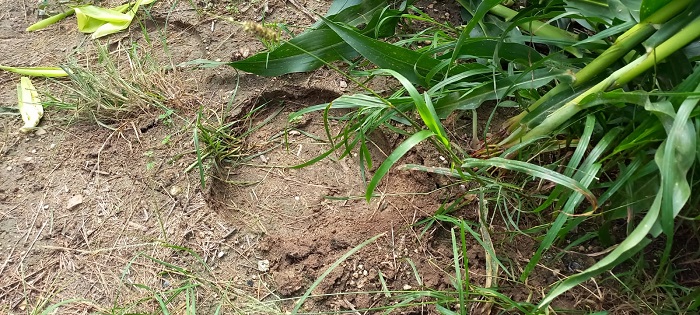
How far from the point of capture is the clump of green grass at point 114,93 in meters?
1.59

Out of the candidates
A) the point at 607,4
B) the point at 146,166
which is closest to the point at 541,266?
the point at 607,4

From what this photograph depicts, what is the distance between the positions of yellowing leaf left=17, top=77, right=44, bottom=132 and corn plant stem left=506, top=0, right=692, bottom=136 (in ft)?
4.29

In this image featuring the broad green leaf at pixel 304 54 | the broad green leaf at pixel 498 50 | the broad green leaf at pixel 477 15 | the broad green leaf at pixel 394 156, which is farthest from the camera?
the broad green leaf at pixel 304 54

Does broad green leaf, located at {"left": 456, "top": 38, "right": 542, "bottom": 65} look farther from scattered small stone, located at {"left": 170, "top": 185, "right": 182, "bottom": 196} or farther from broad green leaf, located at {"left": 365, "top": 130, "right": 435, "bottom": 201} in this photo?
scattered small stone, located at {"left": 170, "top": 185, "right": 182, "bottom": 196}

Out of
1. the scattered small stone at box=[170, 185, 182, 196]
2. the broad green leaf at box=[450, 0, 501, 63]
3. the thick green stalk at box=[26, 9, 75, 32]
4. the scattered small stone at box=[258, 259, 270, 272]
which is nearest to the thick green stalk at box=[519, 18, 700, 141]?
the broad green leaf at box=[450, 0, 501, 63]

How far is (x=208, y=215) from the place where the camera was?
1.41 m

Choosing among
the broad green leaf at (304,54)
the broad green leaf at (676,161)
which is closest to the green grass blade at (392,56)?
the broad green leaf at (304,54)

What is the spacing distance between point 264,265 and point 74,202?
1.74ft

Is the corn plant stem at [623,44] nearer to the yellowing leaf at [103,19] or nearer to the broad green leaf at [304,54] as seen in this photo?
the broad green leaf at [304,54]

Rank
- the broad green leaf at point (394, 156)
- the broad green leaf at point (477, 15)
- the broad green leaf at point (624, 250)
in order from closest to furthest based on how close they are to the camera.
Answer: the broad green leaf at point (624, 250)
the broad green leaf at point (394, 156)
the broad green leaf at point (477, 15)

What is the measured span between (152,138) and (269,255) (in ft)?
1.62

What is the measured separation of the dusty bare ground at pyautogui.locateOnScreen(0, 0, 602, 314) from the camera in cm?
130

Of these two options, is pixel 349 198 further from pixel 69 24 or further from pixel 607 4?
pixel 69 24

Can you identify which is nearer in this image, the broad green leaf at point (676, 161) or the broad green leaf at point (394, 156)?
the broad green leaf at point (676, 161)
